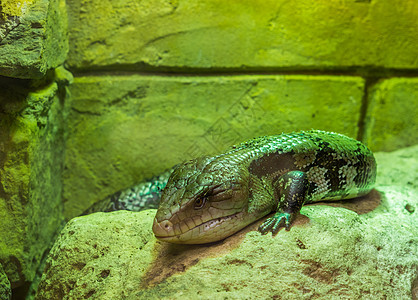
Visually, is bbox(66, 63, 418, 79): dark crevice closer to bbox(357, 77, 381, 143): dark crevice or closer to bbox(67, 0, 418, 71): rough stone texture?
bbox(67, 0, 418, 71): rough stone texture

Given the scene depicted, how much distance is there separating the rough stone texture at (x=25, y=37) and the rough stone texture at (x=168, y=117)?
1.13m

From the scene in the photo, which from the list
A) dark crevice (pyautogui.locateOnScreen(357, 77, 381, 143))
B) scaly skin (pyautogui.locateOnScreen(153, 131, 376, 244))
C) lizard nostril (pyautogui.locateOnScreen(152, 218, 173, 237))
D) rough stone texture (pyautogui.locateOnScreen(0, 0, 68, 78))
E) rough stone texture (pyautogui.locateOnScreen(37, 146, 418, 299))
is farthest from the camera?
dark crevice (pyautogui.locateOnScreen(357, 77, 381, 143))

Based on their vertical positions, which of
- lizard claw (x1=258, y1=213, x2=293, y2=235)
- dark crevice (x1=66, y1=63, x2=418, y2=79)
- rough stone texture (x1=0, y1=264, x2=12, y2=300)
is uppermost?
dark crevice (x1=66, y1=63, x2=418, y2=79)

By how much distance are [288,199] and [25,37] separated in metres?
2.52

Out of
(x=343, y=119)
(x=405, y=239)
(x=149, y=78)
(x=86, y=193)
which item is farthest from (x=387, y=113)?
(x=86, y=193)

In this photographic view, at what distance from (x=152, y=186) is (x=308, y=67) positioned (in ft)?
7.55

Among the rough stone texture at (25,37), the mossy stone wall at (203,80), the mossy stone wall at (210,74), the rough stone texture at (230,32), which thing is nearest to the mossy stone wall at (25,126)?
the rough stone texture at (25,37)

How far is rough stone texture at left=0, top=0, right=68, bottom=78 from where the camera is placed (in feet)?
10.4

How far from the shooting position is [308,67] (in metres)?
4.71

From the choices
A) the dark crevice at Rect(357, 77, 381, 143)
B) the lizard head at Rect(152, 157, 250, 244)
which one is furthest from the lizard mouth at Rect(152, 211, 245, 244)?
the dark crevice at Rect(357, 77, 381, 143)

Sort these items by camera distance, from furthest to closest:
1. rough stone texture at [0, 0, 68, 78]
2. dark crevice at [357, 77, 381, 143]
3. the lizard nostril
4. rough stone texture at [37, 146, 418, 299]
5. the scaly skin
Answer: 1. dark crevice at [357, 77, 381, 143]
2. rough stone texture at [0, 0, 68, 78]
3. the scaly skin
4. the lizard nostril
5. rough stone texture at [37, 146, 418, 299]

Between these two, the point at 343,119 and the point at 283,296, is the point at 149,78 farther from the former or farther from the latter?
the point at 283,296

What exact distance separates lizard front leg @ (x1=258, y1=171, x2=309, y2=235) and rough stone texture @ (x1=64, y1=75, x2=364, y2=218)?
160 cm

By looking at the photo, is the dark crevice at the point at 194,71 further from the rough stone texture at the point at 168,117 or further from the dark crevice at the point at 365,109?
the dark crevice at the point at 365,109
